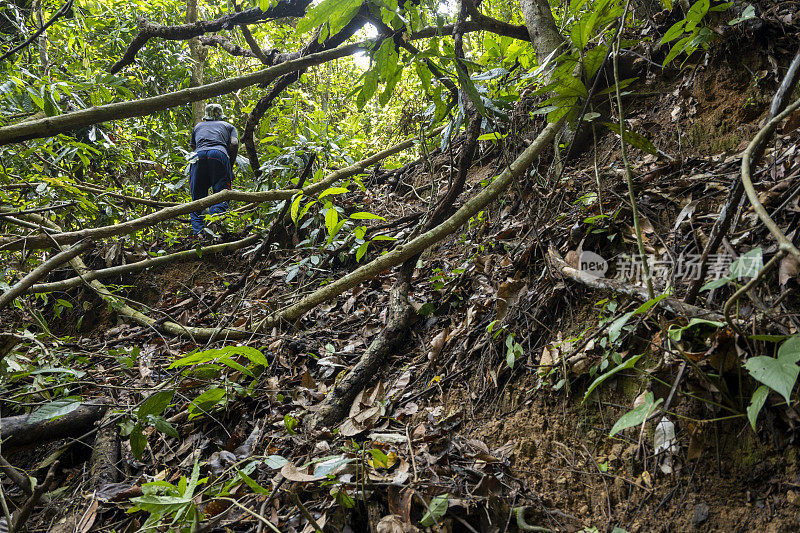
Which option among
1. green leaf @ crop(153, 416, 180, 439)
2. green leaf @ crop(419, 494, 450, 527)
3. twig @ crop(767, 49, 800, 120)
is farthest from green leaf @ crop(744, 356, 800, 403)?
green leaf @ crop(153, 416, 180, 439)

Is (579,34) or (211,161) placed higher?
(211,161)

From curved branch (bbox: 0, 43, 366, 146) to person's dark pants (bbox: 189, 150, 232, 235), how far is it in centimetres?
319

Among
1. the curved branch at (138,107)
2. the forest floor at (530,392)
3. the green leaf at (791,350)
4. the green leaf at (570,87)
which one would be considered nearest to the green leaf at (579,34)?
the green leaf at (570,87)

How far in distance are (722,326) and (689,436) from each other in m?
0.39

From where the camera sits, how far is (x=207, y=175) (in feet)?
18.1

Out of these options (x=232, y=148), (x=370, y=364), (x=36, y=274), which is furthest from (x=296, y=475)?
(x=232, y=148)

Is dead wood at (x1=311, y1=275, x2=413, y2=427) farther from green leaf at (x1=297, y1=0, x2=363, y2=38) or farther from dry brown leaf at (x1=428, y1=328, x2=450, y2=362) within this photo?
green leaf at (x1=297, y1=0, x2=363, y2=38)

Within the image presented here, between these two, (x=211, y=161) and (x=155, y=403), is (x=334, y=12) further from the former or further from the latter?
(x=211, y=161)

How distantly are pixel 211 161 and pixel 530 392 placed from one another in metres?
5.05

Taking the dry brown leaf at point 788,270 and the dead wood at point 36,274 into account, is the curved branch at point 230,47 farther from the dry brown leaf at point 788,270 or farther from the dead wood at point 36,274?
the dry brown leaf at point 788,270

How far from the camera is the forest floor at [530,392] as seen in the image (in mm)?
1382

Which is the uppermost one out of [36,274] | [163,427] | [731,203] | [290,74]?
[290,74]

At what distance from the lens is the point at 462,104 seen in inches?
107

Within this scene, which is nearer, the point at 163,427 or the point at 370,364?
the point at 163,427
